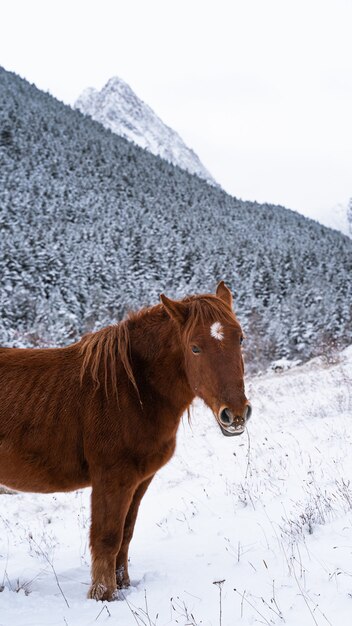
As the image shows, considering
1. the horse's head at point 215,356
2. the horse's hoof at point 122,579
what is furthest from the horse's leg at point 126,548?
the horse's head at point 215,356

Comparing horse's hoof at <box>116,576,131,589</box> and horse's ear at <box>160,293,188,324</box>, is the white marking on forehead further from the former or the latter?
horse's hoof at <box>116,576,131,589</box>

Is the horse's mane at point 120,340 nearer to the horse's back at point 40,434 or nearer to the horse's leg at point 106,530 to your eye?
the horse's back at point 40,434

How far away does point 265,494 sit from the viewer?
4875 millimetres

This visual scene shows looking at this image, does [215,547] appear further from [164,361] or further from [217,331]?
[217,331]

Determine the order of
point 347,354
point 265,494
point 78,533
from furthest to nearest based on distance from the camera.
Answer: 1. point 347,354
2. point 78,533
3. point 265,494

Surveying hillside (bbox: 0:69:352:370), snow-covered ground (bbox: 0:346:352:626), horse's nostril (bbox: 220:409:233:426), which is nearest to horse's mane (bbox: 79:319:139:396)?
horse's nostril (bbox: 220:409:233:426)

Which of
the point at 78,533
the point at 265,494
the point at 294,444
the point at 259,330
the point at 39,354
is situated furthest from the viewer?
the point at 259,330

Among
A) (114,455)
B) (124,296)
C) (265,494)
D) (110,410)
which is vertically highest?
(110,410)

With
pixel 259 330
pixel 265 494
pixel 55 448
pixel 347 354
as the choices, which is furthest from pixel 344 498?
pixel 259 330

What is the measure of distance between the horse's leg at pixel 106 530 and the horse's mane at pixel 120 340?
0.69m

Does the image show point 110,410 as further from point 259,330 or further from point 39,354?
point 259,330

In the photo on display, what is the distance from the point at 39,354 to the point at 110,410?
86cm

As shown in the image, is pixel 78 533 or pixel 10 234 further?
pixel 10 234

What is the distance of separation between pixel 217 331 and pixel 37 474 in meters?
1.71
